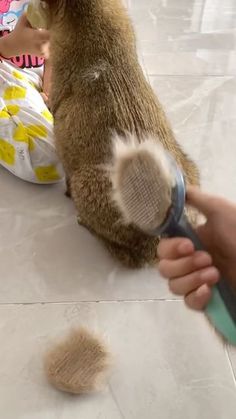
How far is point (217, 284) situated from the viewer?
58 centimetres

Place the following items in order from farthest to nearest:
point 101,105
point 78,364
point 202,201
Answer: point 101,105, point 78,364, point 202,201

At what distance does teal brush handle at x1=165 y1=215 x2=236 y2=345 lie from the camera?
57 centimetres

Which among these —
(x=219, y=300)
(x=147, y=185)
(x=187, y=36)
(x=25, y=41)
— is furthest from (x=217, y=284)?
(x=187, y=36)

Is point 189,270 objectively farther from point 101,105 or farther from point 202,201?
point 101,105

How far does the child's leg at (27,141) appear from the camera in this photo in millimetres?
1199

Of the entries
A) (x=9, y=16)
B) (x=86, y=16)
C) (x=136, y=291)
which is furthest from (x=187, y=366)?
(x=9, y=16)

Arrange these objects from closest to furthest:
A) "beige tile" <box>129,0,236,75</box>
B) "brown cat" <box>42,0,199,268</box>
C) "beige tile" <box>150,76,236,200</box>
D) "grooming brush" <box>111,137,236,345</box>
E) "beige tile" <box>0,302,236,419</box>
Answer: "grooming brush" <box>111,137,236,345</box> → "beige tile" <box>0,302,236,419</box> → "brown cat" <box>42,0,199,268</box> → "beige tile" <box>150,76,236,200</box> → "beige tile" <box>129,0,236,75</box>

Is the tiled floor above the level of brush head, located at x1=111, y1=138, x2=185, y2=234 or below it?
below

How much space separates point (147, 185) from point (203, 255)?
0.09 meters

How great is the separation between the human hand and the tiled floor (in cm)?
28

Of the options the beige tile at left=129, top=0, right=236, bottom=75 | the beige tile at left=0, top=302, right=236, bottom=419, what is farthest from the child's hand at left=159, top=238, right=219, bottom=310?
the beige tile at left=129, top=0, right=236, bottom=75

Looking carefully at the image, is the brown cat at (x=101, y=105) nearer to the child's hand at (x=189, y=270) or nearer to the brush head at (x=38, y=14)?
the brush head at (x=38, y=14)

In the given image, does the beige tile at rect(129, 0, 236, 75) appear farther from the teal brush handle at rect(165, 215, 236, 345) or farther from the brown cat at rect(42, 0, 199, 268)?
the teal brush handle at rect(165, 215, 236, 345)

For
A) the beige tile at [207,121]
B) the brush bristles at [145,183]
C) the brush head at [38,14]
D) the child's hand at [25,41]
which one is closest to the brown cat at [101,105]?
the brush head at [38,14]
